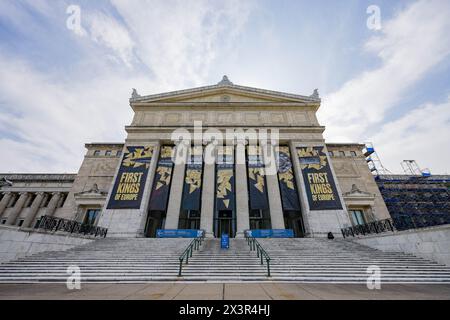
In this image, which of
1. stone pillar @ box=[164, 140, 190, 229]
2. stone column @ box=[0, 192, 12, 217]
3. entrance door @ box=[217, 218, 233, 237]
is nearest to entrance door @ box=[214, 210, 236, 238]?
entrance door @ box=[217, 218, 233, 237]

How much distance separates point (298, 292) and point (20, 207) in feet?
114

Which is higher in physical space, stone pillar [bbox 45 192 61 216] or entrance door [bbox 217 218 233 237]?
stone pillar [bbox 45 192 61 216]

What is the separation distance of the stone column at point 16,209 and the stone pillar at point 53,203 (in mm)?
3859

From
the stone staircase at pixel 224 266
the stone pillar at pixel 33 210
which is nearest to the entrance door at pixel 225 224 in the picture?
the stone staircase at pixel 224 266

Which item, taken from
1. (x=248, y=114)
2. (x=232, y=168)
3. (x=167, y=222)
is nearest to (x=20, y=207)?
(x=167, y=222)

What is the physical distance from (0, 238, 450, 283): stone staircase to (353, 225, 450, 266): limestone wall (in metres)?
0.44

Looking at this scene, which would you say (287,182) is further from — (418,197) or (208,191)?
(418,197)

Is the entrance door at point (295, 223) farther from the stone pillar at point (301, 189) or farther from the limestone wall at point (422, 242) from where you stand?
the limestone wall at point (422, 242)

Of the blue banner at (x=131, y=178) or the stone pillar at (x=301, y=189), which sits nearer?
the stone pillar at (x=301, y=189)

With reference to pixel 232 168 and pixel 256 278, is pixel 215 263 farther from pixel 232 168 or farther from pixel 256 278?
pixel 232 168

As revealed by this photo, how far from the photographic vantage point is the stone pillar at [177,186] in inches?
680

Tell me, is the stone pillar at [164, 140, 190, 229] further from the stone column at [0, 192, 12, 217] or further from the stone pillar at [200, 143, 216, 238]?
the stone column at [0, 192, 12, 217]

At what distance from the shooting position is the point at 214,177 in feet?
65.8

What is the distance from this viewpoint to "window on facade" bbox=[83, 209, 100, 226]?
19650 mm
